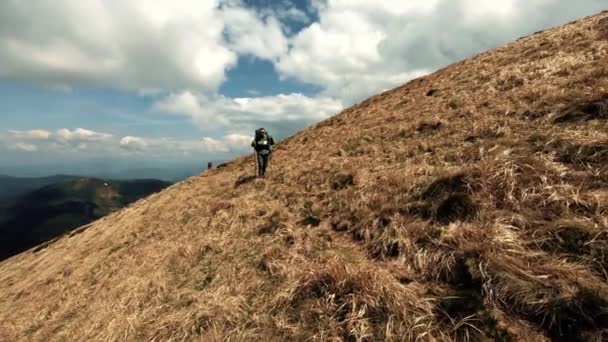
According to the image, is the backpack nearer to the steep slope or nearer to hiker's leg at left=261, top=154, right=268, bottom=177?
hiker's leg at left=261, top=154, right=268, bottom=177

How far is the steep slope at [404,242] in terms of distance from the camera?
626 cm

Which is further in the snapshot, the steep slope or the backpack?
the backpack

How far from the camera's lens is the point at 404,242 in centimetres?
874

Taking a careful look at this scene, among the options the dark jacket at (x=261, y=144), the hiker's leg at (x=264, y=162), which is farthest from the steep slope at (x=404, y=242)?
the dark jacket at (x=261, y=144)

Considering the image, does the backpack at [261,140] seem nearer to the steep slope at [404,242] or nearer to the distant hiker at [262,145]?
the distant hiker at [262,145]

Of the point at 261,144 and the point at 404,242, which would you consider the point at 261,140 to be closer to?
the point at 261,144

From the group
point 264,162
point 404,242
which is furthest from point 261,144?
point 404,242

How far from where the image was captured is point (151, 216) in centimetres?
2219

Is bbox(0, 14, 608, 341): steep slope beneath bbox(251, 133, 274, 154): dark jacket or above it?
beneath

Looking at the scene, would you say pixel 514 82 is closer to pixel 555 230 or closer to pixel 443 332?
pixel 555 230

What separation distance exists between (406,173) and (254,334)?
736 centimetres

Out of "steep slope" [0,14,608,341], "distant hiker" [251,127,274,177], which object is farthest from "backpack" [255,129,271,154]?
"steep slope" [0,14,608,341]

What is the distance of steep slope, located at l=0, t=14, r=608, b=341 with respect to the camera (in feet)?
20.5

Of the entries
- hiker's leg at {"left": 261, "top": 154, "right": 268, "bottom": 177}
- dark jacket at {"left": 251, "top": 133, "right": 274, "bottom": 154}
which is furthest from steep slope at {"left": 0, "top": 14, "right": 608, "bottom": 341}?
dark jacket at {"left": 251, "top": 133, "right": 274, "bottom": 154}
